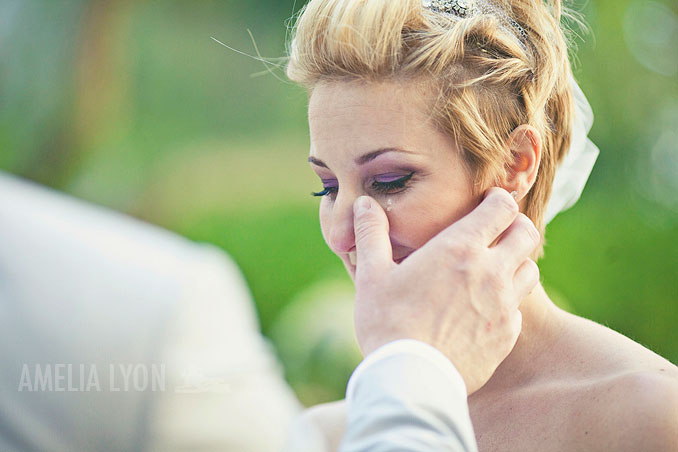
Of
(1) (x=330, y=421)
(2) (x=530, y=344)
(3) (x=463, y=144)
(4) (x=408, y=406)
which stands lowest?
(1) (x=330, y=421)

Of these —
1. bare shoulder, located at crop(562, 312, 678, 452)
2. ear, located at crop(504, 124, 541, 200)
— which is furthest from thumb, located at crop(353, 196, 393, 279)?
bare shoulder, located at crop(562, 312, 678, 452)

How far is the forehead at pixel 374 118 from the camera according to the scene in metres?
0.88

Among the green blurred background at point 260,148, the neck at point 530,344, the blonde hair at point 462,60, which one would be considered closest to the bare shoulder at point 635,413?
the neck at point 530,344

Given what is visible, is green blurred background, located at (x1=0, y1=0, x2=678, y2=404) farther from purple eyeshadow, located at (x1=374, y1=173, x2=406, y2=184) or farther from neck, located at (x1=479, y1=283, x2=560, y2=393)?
purple eyeshadow, located at (x1=374, y1=173, x2=406, y2=184)

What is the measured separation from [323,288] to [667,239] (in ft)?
4.28

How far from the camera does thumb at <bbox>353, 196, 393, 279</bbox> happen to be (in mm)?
764

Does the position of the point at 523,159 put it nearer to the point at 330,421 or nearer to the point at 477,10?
the point at 477,10

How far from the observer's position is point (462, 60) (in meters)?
0.93

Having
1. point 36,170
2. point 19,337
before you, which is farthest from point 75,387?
point 36,170

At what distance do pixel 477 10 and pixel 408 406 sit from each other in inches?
26.0

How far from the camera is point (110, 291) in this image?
2.45 feet

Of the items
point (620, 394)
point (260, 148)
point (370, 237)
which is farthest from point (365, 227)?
point (260, 148)

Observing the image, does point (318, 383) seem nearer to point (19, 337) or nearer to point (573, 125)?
point (573, 125)

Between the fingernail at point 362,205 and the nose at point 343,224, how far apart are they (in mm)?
25
